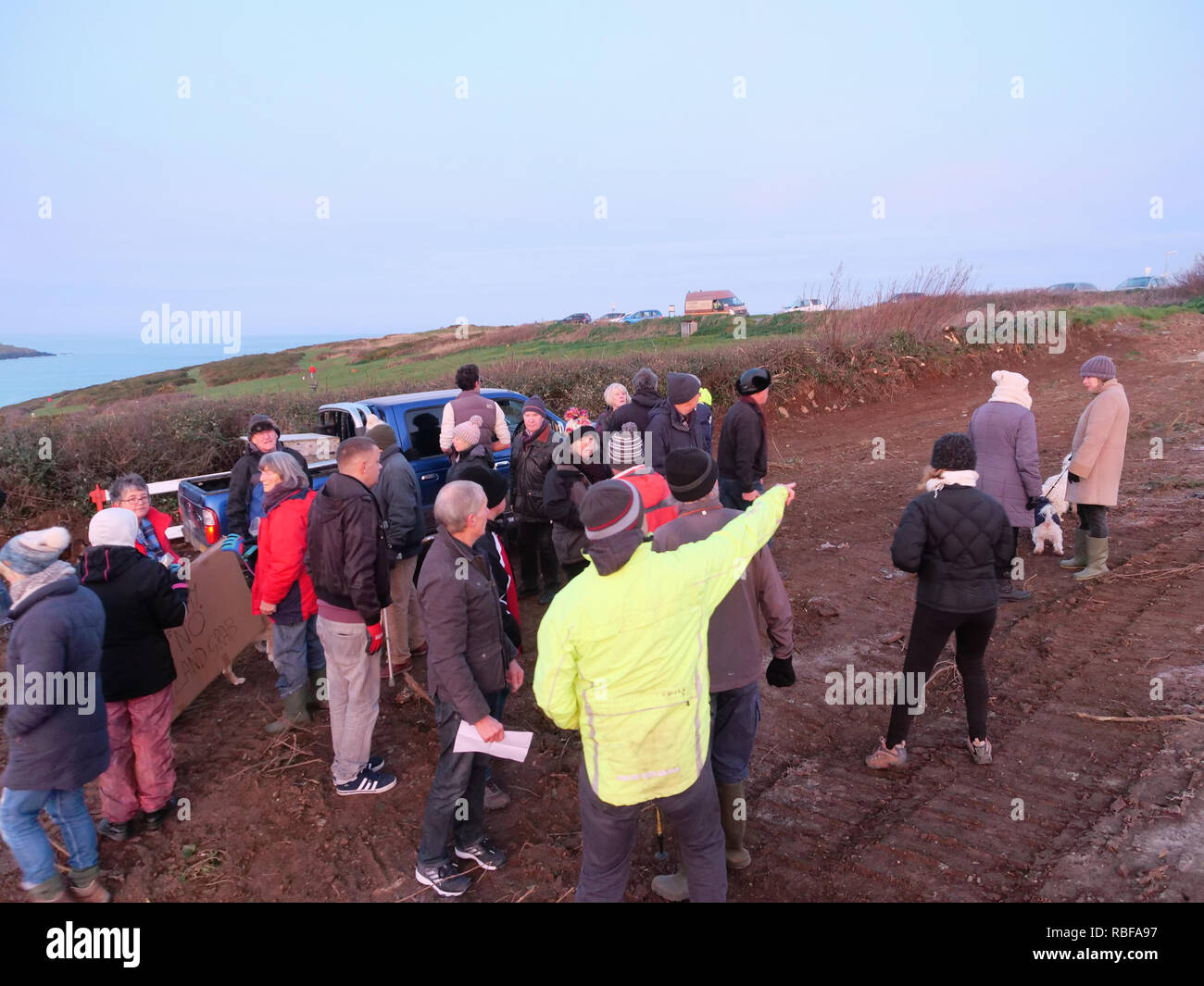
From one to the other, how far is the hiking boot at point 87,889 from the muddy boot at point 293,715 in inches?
57.9

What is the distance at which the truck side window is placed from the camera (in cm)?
778

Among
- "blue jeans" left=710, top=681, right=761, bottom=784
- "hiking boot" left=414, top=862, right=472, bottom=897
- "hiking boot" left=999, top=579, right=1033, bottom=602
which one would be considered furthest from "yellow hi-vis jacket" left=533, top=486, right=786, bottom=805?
"hiking boot" left=999, top=579, right=1033, bottom=602

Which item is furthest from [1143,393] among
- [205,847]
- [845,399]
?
[205,847]

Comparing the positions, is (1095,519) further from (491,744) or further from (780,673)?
(491,744)

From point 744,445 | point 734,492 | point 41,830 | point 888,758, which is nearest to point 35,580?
point 41,830

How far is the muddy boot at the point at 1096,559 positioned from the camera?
661 cm

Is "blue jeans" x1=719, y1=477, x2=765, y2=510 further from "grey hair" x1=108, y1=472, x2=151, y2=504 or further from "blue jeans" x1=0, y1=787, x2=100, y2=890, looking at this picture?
"blue jeans" x1=0, y1=787, x2=100, y2=890

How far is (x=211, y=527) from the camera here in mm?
6336

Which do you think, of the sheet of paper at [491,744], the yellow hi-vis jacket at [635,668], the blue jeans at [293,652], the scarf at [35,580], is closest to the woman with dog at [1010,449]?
the yellow hi-vis jacket at [635,668]

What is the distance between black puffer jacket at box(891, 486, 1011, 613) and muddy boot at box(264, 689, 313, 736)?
391cm

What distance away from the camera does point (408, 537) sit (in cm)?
554

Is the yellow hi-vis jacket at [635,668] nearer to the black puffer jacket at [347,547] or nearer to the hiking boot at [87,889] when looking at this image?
the black puffer jacket at [347,547]

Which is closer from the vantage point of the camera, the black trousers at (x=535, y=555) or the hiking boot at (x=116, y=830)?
the hiking boot at (x=116, y=830)
